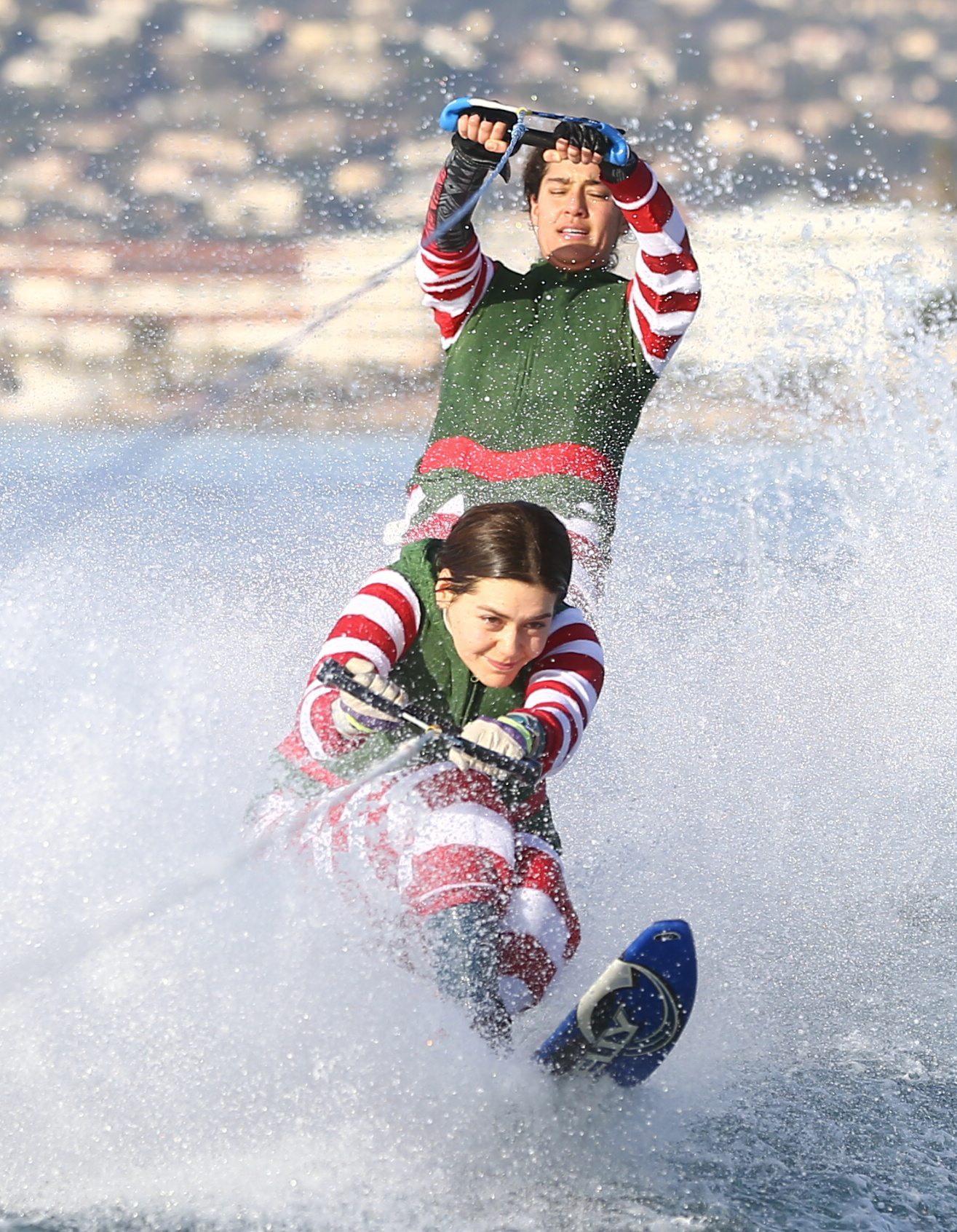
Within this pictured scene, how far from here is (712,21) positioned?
2114cm

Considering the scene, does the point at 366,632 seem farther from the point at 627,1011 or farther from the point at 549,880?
the point at 627,1011

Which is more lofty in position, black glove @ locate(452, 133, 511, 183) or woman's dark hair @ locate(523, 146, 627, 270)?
woman's dark hair @ locate(523, 146, 627, 270)

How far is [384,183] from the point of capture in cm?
1692

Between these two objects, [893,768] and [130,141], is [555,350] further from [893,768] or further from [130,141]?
[130,141]

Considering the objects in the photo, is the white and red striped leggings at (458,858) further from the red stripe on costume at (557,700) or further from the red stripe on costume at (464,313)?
the red stripe on costume at (464,313)

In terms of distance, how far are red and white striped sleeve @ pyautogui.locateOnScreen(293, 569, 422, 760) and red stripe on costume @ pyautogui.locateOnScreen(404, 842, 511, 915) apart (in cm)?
27

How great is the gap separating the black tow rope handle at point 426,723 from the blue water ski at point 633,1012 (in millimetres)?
323

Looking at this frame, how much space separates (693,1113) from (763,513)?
14.8ft

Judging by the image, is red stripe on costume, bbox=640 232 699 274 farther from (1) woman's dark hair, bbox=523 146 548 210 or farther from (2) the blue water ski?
(2) the blue water ski

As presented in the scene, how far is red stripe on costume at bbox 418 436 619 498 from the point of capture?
3355mm

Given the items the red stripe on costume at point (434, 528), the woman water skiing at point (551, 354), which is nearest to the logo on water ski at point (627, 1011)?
the woman water skiing at point (551, 354)

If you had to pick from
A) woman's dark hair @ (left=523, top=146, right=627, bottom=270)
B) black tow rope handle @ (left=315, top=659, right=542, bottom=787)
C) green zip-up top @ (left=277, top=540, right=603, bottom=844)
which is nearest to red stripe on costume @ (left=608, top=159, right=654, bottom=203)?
woman's dark hair @ (left=523, top=146, right=627, bottom=270)

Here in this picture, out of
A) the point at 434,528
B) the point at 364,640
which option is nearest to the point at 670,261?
the point at 434,528

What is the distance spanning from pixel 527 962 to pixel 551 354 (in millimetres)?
1413
